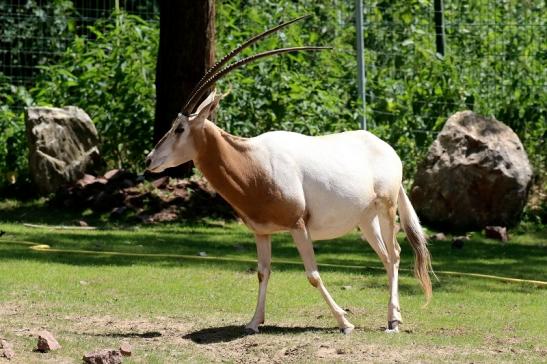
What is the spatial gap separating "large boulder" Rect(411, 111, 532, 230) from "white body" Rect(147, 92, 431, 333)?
17.2 feet

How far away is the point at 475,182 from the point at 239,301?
5051 millimetres

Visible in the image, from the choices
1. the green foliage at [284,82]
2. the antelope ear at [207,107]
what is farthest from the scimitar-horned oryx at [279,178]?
the green foliage at [284,82]

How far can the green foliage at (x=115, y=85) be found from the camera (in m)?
14.8

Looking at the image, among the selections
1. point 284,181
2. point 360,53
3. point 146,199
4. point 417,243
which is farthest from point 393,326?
point 360,53

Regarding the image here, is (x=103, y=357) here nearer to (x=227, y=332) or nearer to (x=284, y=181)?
(x=227, y=332)

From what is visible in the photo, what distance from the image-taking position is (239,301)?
9328 mm

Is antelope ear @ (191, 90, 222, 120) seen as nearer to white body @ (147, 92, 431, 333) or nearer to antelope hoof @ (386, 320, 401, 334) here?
white body @ (147, 92, 431, 333)

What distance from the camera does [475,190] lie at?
13594 millimetres

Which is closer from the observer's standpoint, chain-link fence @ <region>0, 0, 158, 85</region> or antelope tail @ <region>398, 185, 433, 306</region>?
antelope tail @ <region>398, 185, 433, 306</region>

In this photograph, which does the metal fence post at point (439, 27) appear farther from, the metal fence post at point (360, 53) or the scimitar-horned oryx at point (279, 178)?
the scimitar-horned oryx at point (279, 178)

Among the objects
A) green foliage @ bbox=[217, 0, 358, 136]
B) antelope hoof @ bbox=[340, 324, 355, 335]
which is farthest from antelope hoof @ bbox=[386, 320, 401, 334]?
green foliage @ bbox=[217, 0, 358, 136]

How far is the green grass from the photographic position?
7543 millimetres

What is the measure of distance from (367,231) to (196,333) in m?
1.51

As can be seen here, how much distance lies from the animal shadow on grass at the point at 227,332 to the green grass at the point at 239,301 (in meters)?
0.01
